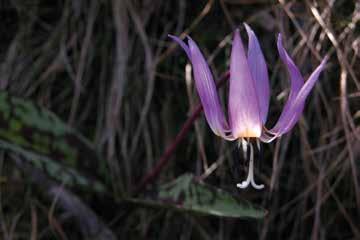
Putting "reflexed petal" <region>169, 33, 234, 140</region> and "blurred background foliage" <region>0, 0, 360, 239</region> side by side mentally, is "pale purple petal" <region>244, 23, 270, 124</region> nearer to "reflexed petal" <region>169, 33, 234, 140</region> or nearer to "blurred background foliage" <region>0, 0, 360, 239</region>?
"reflexed petal" <region>169, 33, 234, 140</region>

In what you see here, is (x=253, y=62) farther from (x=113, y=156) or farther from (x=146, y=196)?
(x=113, y=156)

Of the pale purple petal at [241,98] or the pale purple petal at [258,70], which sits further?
the pale purple petal at [258,70]

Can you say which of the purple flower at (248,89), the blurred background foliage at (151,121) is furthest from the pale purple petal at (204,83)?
the blurred background foliage at (151,121)

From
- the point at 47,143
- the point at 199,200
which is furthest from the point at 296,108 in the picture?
the point at 47,143

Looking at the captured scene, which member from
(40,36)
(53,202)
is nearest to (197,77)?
(53,202)

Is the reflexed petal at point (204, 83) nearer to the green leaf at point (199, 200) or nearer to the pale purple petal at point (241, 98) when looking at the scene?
the pale purple petal at point (241, 98)

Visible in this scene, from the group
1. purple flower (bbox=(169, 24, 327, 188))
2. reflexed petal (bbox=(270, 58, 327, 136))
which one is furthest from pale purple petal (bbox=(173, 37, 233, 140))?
reflexed petal (bbox=(270, 58, 327, 136))
